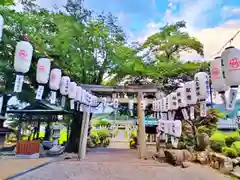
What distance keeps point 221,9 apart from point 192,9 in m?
1.18

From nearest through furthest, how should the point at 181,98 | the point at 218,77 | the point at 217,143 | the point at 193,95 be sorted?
the point at 218,77 < the point at 193,95 < the point at 181,98 < the point at 217,143

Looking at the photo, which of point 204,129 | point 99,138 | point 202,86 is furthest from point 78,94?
point 99,138

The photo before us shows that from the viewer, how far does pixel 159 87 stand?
12039 millimetres

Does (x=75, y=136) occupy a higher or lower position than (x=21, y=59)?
lower

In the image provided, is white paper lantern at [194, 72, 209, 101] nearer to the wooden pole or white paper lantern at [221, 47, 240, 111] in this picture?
white paper lantern at [221, 47, 240, 111]

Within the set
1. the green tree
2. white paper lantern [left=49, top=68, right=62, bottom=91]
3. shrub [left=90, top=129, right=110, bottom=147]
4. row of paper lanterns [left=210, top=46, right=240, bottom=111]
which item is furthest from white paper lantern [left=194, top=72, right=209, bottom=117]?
shrub [left=90, top=129, right=110, bottom=147]

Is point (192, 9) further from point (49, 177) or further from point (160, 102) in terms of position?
point (49, 177)

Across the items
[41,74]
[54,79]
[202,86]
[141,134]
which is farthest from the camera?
[141,134]

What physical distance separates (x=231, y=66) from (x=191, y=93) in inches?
105

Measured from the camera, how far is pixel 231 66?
422 cm

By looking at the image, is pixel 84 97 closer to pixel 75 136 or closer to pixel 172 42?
pixel 75 136

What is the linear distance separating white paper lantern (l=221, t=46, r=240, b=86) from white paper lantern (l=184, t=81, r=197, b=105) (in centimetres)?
227

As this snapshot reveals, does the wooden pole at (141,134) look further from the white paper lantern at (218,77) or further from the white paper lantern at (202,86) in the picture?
the white paper lantern at (218,77)

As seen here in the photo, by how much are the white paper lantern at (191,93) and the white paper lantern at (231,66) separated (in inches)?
89.2
